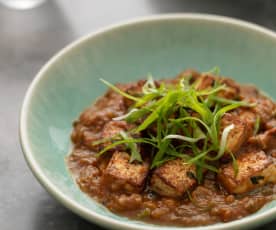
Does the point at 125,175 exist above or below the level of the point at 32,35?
above

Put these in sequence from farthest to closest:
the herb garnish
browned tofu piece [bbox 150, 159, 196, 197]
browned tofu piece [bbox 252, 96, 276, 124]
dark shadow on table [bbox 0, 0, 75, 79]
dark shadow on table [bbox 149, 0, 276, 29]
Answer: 1. dark shadow on table [bbox 149, 0, 276, 29]
2. dark shadow on table [bbox 0, 0, 75, 79]
3. browned tofu piece [bbox 252, 96, 276, 124]
4. the herb garnish
5. browned tofu piece [bbox 150, 159, 196, 197]

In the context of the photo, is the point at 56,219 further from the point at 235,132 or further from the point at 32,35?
the point at 32,35

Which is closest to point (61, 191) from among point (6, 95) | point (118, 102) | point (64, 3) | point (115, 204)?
point (115, 204)

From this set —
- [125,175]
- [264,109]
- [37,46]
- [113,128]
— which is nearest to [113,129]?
[113,128]

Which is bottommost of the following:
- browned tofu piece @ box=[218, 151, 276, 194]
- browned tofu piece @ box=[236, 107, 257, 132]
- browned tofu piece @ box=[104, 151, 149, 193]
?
browned tofu piece @ box=[104, 151, 149, 193]

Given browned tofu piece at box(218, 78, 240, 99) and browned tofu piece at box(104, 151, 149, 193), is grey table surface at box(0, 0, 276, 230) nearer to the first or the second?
browned tofu piece at box(104, 151, 149, 193)

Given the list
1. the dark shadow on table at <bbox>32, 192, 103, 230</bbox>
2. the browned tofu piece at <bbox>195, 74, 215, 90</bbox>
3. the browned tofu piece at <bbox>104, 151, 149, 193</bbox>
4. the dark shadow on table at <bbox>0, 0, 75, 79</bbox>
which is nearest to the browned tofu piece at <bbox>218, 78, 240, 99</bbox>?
the browned tofu piece at <bbox>195, 74, 215, 90</bbox>
